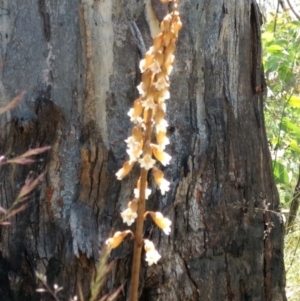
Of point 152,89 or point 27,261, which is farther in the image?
point 27,261

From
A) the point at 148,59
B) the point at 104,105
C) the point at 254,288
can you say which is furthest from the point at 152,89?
the point at 254,288

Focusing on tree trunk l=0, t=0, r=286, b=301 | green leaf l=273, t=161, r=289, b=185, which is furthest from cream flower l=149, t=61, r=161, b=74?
green leaf l=273, t=161, r=289, b=185

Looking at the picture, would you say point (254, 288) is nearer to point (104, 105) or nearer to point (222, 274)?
point (222, 274)

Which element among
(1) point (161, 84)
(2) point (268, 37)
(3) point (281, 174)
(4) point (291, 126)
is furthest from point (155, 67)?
(2) point (268, 37)

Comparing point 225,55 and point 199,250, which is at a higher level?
point 225,55

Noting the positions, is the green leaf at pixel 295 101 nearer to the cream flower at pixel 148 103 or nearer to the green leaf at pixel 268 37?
the green leaf at pixel 268 37

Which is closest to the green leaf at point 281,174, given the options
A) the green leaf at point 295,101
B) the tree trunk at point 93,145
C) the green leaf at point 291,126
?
the green leaf at point 291,126

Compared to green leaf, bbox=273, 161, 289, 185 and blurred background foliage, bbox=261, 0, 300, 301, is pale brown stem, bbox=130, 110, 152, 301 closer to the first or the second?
blurred background foliage, bbox=261, 0, 300, 301
